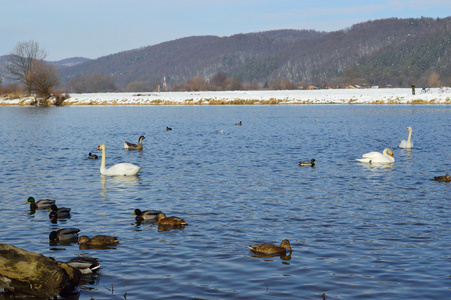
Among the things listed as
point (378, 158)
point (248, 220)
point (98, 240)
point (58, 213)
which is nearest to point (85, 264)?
point (98, 240)

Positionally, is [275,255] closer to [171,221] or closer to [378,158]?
[171,221]

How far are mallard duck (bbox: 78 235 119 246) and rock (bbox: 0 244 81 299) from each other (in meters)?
2.74

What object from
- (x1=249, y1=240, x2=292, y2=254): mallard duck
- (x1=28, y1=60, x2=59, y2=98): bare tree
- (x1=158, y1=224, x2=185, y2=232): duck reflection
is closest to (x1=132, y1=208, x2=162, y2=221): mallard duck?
(x1=158, y1=224, x2=185, y2=232): duck reflection

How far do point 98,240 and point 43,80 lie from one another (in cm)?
9342

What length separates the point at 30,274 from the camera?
337 inches

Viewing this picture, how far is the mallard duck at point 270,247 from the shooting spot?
11.0m

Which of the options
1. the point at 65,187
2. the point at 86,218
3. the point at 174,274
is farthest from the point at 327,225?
the point at 65,187

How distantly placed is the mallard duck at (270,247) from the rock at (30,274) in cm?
392

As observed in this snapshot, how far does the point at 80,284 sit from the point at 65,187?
10361 millimetres

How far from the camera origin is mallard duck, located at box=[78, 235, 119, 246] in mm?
11562

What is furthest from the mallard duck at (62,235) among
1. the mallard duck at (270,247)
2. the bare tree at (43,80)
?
the bare tree at (43,80)

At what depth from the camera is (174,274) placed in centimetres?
995

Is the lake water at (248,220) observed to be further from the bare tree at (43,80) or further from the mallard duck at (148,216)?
the bare tree at (43,80)

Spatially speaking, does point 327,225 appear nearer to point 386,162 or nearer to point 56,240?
point 56,240
